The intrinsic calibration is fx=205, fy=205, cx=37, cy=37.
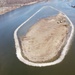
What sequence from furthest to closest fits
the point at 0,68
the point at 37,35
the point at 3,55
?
the point at 37,35
the point at 3,55
the point at 0,68

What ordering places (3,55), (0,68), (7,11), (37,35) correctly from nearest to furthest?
(0,68) → (3,55) → (37,35) → (7,11)

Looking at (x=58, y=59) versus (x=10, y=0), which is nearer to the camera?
(x=58, y=59)

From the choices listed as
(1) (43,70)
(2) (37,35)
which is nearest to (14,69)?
(1) (43,70)

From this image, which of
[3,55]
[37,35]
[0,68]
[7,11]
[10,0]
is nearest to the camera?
[0,68]

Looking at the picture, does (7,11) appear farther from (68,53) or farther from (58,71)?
(58,71)

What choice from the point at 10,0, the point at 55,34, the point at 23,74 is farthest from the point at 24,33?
the point at 10,0

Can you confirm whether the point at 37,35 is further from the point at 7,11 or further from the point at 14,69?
the point at 7,11
